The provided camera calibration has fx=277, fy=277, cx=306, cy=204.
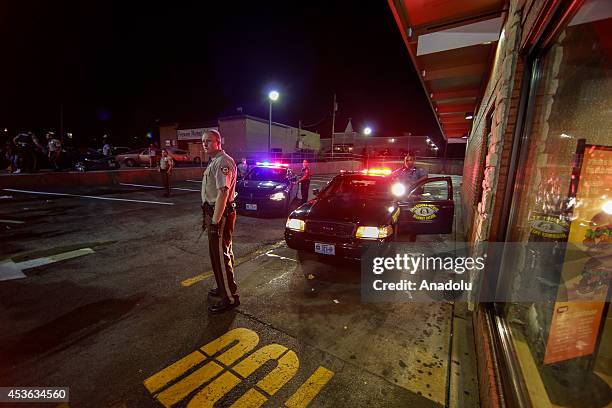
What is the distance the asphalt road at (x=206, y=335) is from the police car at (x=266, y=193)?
257 centimetres

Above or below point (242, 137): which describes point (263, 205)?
below

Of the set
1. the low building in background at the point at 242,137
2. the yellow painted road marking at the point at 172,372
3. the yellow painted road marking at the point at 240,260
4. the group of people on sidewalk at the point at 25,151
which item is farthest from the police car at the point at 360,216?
the low building in background at the point at 242,137

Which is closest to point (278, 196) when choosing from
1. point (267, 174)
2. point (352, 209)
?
point (267, 174)

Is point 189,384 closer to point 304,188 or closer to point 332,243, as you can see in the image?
point 332,243

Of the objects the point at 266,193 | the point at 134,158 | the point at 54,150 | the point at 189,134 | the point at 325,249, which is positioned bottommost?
the point at 325,249

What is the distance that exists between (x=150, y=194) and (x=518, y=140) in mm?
12036

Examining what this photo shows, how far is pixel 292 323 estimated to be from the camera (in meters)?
3.18

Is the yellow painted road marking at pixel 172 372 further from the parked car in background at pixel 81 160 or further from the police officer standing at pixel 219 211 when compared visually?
the parked car in background at pixel 81 160

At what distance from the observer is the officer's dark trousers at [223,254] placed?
3303 millimetres

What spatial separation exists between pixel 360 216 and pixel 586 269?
2.77m

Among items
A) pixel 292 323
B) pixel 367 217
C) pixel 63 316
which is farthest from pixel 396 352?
pixel 63 316

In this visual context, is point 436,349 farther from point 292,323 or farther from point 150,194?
point 150,194

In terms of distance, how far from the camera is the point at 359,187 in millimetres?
6004

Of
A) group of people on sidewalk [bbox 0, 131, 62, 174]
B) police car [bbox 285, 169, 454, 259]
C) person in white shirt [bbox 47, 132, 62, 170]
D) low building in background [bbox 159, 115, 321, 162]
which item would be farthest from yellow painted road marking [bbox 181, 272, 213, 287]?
low building in background [bbox 159, 115, 321, 162]
